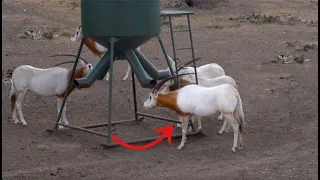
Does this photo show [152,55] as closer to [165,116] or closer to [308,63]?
[308,63]

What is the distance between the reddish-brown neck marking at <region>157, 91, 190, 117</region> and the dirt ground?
508 mm

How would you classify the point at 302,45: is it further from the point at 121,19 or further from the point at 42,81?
the point at 121,19

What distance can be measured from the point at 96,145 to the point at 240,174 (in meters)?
2.35

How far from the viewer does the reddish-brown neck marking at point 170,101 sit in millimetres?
9234

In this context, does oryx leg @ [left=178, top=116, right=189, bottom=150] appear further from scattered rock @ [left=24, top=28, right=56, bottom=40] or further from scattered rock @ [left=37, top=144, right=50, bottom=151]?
scattered rock @ [left=24, top=28, right=56, bottom=40]

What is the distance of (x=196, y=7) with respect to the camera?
2603 cm

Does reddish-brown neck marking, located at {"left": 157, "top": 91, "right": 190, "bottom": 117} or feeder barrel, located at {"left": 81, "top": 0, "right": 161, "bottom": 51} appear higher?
feeder barrel, located at {"left": 81, "top": 0, "right": 161, "bottom": 51}

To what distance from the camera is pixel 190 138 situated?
9.74 meters

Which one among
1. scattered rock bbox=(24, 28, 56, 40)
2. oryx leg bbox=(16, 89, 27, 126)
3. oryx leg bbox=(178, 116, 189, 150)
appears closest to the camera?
oryx leg bbox=(178, 116, 189, 150)

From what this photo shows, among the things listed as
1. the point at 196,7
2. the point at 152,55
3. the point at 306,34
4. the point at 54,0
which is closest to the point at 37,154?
the point at 152,55

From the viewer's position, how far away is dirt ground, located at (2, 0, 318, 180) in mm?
8188

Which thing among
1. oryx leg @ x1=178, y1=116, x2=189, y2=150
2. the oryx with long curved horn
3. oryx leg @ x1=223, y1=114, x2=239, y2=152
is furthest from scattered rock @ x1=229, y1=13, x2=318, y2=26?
oryx leg @ x1=223, y1=114, x2=239, y2=152

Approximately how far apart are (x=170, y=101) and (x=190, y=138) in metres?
0.76

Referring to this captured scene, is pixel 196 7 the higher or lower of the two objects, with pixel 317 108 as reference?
lower
